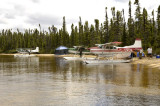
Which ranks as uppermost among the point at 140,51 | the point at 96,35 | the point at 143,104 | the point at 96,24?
the point at 96,24

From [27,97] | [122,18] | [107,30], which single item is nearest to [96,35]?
[107,30]

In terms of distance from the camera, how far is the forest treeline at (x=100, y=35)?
46581 mm

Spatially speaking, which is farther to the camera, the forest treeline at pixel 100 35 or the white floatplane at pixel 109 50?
the forest treeline at pixel 100 35

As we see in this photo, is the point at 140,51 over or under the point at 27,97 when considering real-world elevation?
over

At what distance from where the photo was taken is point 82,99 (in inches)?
235

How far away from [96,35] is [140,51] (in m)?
32.1

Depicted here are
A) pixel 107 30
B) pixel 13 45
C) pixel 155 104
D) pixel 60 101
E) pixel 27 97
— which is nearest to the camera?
pixel 155 104

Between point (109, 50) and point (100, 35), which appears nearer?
point (109, 50)

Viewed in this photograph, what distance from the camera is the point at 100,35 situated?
220ft

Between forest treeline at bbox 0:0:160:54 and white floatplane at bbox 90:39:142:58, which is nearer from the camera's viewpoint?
white floatplane at bbox 90:39:142:58

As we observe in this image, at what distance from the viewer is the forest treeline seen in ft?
153

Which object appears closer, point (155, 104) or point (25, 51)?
point (155, 104)

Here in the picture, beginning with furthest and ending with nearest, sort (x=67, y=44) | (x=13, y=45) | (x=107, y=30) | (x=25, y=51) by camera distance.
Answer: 1. (x=13, y=45)
2. (x=67, y=44)
3. (x=25, y=51)
4. (x=107, y=30)

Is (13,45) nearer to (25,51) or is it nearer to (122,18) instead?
(25,51)
